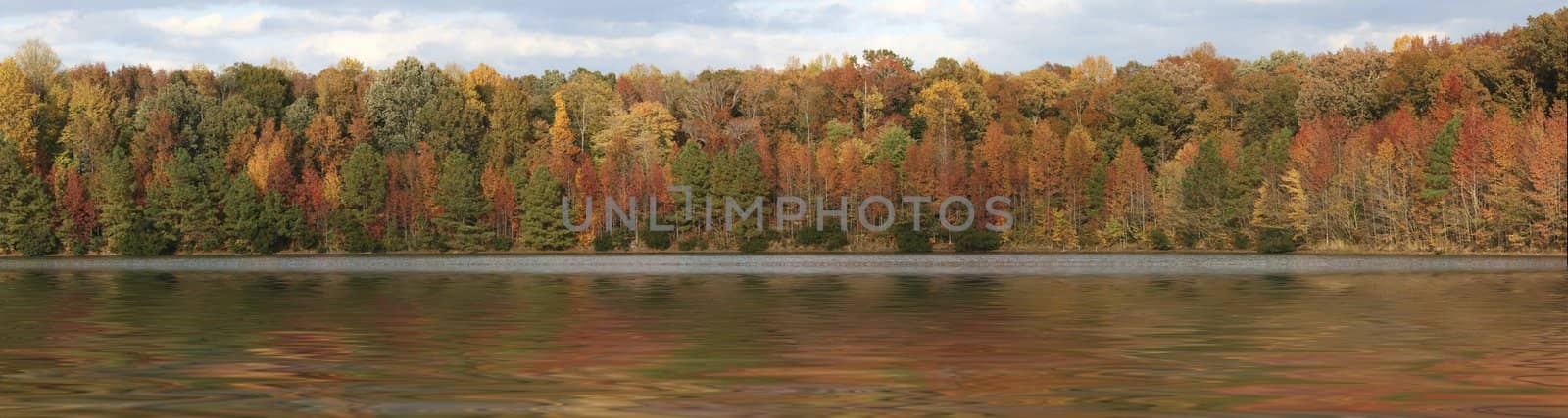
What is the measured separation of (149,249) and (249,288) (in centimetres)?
6995

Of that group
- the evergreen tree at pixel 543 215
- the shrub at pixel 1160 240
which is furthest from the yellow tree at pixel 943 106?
the evergreen tree at pixel 543 215

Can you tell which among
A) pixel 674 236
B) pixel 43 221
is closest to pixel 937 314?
pixel 674 236

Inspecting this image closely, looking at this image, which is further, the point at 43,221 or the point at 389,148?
the point at 389,148

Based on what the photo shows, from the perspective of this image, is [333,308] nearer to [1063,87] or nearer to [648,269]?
[648,269]

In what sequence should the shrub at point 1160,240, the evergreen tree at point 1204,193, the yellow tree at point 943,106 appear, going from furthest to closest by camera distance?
the yellow tree at point 943,106
the shrub at point 1160,240
the evergreen tree at point 1204,193

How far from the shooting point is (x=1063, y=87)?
156m

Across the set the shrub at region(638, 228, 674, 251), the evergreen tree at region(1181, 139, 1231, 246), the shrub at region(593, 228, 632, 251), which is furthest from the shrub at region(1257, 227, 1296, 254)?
the shrub at region(593, 228, 632, 251)

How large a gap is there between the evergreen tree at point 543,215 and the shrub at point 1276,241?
4968 cm

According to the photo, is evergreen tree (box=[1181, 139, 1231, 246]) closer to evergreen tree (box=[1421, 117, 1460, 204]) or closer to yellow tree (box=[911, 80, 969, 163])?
evergreen tree (box=[1421, 117, 1460, 204])

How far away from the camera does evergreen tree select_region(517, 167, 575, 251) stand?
125 m

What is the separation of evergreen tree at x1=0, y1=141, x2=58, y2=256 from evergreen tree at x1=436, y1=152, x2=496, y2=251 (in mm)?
27493

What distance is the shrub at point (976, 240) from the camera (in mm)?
124500

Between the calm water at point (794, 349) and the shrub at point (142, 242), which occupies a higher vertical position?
the shrub at point (142, 242)

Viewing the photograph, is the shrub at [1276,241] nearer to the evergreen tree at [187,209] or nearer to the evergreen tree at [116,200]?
the evergreen tree at [187,209]
